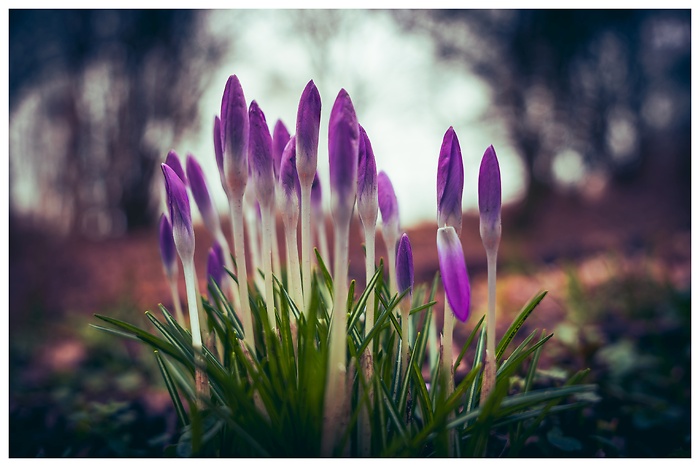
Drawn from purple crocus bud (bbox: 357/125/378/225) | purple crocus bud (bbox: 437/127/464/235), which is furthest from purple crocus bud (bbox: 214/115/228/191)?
purple crocus bud (bbox: 437/127/464/235)

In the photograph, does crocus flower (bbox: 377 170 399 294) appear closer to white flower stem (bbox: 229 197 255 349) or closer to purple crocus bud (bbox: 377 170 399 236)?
purple crocus bud (bbox: 377 170 399 236)

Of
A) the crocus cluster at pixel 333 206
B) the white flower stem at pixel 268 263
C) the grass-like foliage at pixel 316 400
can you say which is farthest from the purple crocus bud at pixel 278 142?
the grass-like foliage at pixel 316 400

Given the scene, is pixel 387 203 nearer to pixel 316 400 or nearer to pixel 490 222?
pixel 490 222

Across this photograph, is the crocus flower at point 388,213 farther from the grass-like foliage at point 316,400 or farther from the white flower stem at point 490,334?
the white flower stem at point 490,334

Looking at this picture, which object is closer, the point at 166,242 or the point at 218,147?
the point at 218,147

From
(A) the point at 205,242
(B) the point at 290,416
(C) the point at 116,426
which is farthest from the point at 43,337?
(B) the point at 290,416

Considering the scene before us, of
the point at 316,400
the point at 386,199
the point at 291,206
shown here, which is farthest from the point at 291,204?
the point at 316,400
